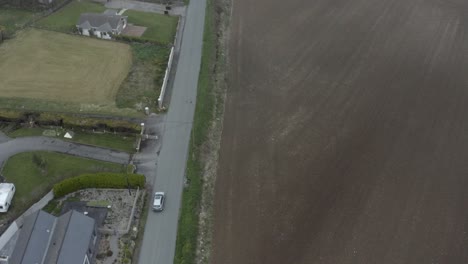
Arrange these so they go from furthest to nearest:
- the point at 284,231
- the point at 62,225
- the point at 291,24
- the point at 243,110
Result: 1. the point at 291,24
2. the point at 243,110
3. the point at 284,231
4. the point at 62,225

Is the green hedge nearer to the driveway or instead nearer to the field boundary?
the field boundary

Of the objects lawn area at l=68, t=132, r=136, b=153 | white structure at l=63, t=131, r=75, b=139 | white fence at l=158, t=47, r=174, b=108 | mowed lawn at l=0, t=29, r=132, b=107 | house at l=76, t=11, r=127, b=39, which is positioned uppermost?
house at l=76, t=11, r=127, b=39

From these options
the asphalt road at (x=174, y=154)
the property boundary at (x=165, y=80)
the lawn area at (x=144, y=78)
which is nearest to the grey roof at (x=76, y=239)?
the asphalt road at (x=174, y=154)

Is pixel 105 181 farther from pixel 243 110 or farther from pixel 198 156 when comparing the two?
pixel 243 110

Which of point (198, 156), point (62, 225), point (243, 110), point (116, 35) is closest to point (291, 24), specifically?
point (243, 110)

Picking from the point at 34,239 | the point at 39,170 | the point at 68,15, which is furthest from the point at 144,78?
the point at 34,239

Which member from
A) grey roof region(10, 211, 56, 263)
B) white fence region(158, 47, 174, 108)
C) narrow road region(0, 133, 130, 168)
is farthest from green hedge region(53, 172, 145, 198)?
white fence region(158, 47, 174, 108)
